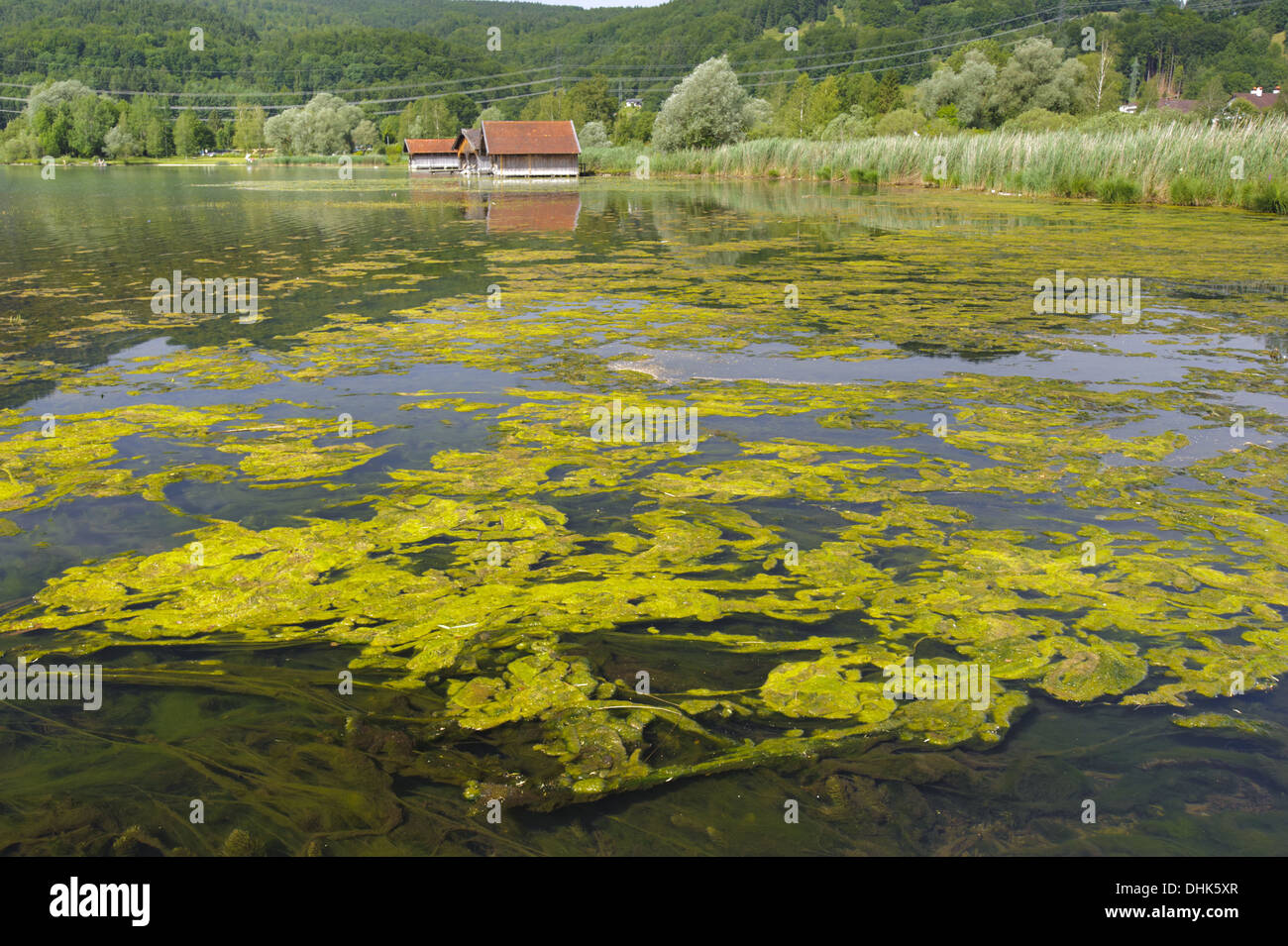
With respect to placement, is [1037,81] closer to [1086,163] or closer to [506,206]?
[1086,163]

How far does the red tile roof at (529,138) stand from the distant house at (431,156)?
1709cm

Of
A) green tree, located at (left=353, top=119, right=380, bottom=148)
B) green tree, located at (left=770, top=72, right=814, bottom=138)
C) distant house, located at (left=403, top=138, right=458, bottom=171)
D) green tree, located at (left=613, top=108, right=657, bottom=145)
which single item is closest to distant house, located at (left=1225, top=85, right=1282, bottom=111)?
green tree, located at (left=770, top=72, right=814, bottom=138)

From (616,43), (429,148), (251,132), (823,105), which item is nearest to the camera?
(823,105)

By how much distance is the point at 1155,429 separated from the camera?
5.75 metres

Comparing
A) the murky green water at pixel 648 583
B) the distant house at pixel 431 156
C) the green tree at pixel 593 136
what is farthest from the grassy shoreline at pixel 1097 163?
the distant house at pixel 431 156

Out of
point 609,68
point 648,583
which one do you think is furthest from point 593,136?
point 648,583

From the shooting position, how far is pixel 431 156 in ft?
226

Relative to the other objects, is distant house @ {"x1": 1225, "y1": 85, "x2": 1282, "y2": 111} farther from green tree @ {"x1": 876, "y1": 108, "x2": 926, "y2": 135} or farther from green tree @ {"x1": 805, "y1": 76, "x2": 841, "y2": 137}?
green tree @ {"x1": 876, "y1": 108, "x2": 926, "y2": 135}

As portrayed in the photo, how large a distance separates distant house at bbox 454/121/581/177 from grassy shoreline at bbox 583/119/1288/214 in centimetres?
1767

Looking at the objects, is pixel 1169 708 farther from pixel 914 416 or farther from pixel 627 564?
pixel 914 416

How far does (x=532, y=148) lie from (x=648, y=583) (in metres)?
51.8

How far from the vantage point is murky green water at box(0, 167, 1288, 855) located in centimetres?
262

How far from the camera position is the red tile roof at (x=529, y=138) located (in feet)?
168

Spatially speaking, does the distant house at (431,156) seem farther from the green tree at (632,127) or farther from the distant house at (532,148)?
the distant house at (532,148)
